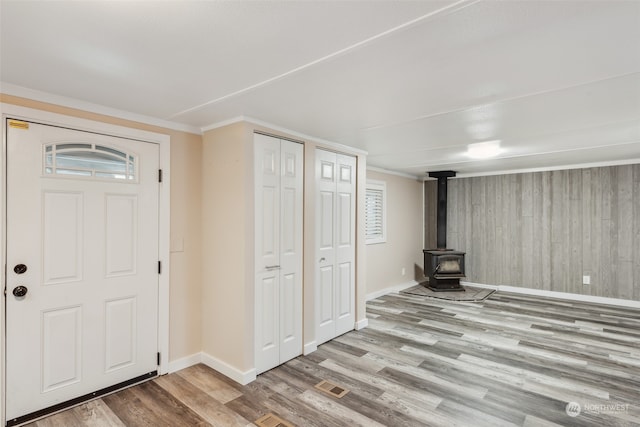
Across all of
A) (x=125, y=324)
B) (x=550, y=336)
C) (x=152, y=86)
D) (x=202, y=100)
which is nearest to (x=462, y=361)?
(x=550, y=336)

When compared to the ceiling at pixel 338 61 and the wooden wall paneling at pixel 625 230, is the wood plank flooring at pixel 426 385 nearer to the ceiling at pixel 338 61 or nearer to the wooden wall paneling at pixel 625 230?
the wooden wall paneling at pixel 625 230

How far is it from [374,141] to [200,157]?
1.93 meters

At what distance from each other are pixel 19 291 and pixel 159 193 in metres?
1.20

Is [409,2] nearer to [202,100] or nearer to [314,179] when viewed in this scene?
[202,100]

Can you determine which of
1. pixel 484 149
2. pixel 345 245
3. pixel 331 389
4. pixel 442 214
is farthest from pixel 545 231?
pixel 331 389

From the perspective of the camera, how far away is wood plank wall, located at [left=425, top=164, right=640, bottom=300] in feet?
17.8

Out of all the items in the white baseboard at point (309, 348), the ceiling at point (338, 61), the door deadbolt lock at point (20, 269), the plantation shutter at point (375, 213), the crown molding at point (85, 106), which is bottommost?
the white baseboard at point (309, 348)

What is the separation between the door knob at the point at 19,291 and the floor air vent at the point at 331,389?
2.32 meters

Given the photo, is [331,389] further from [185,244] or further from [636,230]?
[636,230]

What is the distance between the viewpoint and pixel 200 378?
3012 mm

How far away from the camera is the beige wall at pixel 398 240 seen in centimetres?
600

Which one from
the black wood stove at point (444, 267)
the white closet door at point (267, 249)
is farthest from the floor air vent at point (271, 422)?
the black wood stove at point (444, 267)

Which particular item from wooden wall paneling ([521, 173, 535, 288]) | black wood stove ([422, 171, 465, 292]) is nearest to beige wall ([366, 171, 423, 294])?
black wood stove ([422, 171, 465, 292])

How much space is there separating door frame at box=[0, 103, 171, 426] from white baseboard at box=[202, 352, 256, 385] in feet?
1.21
